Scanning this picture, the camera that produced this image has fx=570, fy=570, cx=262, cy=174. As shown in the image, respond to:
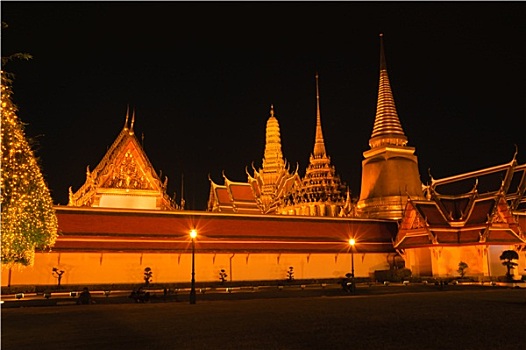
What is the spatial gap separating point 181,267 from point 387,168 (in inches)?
1111

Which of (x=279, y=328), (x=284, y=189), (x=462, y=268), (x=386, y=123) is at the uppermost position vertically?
(x=386, y=123)

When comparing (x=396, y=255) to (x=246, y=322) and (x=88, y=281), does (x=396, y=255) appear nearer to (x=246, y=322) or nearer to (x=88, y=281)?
(x=88, y=281)

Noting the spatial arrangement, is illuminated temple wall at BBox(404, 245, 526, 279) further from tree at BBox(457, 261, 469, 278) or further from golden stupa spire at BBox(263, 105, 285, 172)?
golden stupa spire at BBox(263, 105, 285, 172)

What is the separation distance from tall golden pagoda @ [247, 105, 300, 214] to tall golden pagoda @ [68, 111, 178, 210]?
25450 mm

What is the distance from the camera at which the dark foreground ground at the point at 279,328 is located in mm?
10250

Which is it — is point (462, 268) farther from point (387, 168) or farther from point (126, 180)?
point (126, 180)

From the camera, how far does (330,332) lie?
11594 millimetres

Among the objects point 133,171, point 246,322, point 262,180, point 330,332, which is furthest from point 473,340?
point 262,180

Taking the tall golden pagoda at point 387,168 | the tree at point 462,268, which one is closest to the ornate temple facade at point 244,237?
the tree at point 462,268

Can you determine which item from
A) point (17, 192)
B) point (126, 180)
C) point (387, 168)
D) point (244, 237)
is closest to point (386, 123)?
point (387, 168)

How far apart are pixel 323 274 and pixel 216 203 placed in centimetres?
2705

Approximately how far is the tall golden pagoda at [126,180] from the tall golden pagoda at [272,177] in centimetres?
2545

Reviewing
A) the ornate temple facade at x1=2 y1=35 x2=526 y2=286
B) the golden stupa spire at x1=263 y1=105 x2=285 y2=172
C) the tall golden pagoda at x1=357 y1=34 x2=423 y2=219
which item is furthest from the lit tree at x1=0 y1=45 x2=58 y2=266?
the golden stupa spire at x1=263 y1=105 x2=285 y2=172

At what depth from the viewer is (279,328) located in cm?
1239
